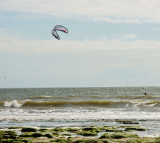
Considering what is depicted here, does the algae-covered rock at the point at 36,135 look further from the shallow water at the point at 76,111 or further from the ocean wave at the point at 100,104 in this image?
the ocean wave at the point at 100,104

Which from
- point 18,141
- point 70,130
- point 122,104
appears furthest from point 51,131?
point 122,104

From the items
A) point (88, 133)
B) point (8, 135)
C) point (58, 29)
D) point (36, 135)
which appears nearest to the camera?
point (8, 135)

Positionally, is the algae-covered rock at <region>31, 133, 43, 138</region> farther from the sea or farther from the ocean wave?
the ocean wave

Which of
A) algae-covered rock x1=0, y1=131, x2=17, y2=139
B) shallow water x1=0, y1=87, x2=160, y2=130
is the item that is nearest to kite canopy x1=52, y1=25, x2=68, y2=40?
shallow water x1=0, y1=87, x2=160, y2=130

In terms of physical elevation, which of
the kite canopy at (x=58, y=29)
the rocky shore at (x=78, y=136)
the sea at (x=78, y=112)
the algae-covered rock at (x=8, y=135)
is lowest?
the rocky shore at (x=78, y=136)

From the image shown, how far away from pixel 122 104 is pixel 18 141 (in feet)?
98.1

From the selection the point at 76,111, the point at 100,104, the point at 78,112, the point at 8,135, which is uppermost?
the point at 100,104

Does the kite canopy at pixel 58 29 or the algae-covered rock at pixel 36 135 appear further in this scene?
the kite canopy at pixel 58 29

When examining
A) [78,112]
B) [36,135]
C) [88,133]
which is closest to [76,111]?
[78,112]

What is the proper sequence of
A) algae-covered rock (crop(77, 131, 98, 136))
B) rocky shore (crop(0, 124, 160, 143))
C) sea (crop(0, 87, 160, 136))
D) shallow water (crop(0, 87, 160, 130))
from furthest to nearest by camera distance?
shallow water (crop(0, 87, 160, 130))
sea (crop(0, 87, 160, 136))
algae-covered rock (crop(77, 131, 98, 136))
rocky shore (crop(0, 124, 160, 143))

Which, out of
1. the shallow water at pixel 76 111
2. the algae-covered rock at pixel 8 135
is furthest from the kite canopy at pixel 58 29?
the algae-covered rock at pixel 8 135

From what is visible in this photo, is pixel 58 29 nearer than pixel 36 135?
No

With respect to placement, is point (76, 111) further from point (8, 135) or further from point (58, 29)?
point (8, 135)

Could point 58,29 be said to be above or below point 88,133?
above
